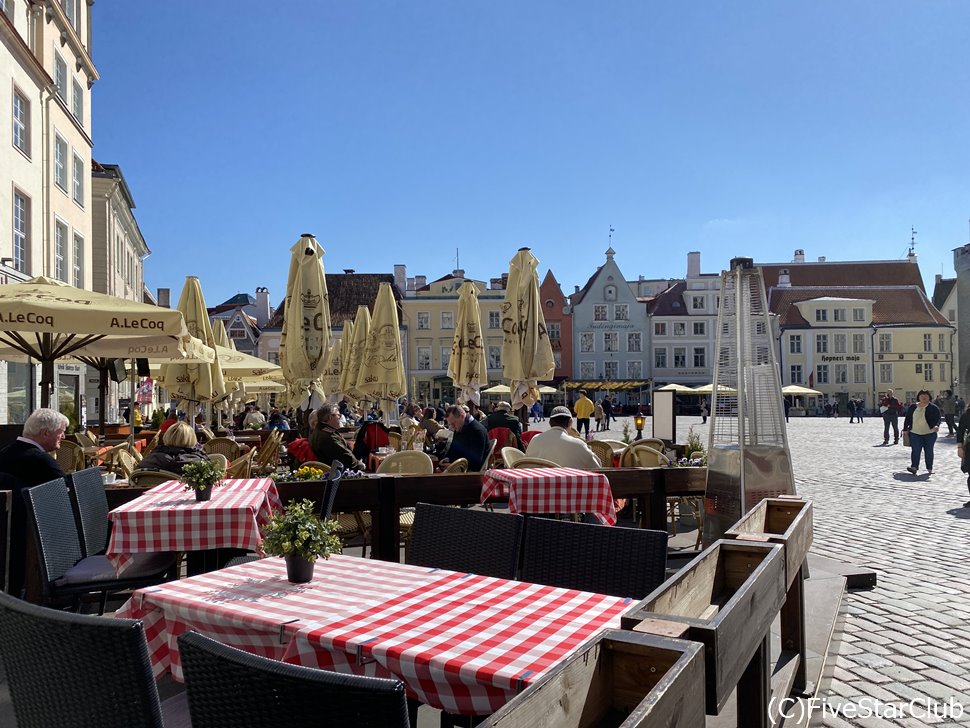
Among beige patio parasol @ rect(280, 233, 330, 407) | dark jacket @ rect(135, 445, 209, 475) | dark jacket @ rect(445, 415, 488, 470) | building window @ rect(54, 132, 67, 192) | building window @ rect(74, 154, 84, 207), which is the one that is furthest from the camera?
building window @ rect(74, 154, 84, 207)

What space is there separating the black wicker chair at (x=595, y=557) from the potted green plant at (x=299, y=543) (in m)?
1.03

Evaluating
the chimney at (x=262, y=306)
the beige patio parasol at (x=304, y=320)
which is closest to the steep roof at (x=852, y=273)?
the chimney at (x=262, y=306)

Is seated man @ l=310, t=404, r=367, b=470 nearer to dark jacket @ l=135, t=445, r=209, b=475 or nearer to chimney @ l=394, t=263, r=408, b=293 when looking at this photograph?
dark jacket @ l=135, t=445, r=209, b=475

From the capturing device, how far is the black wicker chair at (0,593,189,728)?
6.21ft

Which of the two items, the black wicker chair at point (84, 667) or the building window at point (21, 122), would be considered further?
the building window at point (21, 122)

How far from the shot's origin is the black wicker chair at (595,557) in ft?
11.0

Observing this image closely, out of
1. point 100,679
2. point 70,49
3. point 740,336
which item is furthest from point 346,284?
point 100,679

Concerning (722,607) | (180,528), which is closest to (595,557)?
(722,607)

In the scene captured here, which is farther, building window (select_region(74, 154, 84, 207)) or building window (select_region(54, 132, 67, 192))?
building window (select_region(74, 154, 84, 207))

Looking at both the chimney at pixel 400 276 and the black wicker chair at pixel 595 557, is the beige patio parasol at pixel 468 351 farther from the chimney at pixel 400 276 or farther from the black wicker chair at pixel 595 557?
the chimney at pixel 400 276

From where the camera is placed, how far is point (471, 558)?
373cm

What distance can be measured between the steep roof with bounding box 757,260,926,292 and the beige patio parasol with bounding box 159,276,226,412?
191 feet

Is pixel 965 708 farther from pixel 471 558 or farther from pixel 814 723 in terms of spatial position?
pixel 471 558

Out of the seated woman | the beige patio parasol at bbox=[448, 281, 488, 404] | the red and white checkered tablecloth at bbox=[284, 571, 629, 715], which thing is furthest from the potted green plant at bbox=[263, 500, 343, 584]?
the beige patio parasol at bbox=[448, 281, 488, 404]
